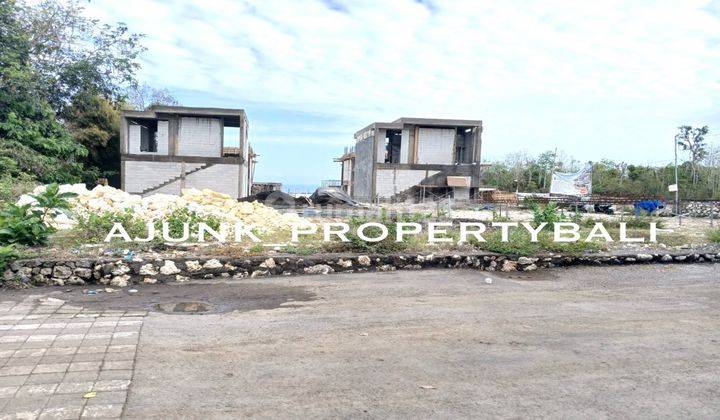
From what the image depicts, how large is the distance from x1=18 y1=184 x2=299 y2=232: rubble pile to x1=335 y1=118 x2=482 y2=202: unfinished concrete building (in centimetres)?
2219

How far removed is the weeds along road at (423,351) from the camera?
342cm

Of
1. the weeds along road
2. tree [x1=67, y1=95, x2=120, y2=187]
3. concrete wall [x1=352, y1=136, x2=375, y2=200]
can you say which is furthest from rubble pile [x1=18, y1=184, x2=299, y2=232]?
concrete wall [x1=352, y1=136, x2=375, y2=200]

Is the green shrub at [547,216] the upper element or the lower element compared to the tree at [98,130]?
lower

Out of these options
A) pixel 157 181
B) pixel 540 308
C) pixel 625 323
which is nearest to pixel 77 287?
pixel 540 308

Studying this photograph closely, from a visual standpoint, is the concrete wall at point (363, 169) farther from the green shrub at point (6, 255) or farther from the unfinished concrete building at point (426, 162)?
the green shrub at point (6, 255)

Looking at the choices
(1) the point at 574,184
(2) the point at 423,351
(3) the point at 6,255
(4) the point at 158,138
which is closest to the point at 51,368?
(2) the point at 423,351

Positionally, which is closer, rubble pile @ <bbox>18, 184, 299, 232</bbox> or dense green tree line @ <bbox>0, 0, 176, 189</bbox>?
rubble pile @ <bbox>18, 184, 299, 232</bbox>

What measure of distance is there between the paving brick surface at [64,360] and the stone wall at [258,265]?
1.17 metres

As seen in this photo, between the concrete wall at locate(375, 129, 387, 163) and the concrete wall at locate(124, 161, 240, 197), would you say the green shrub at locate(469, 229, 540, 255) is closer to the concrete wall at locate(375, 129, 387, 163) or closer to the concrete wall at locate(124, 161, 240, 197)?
the concrete wall at locate(124, 161, 240, 197)

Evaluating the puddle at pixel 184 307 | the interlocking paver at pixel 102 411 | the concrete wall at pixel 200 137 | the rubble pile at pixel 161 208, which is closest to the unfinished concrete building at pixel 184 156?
the concrete wall at pixel 200 137

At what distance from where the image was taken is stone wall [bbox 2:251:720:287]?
703 centimetres

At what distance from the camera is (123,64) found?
26750mm

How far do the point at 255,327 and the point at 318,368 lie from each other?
135cm

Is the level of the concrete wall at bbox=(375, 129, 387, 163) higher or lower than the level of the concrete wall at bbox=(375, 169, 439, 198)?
higher
